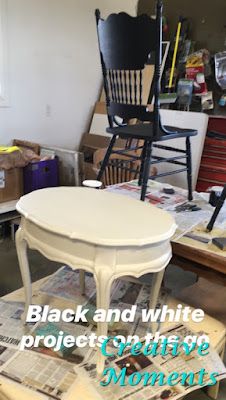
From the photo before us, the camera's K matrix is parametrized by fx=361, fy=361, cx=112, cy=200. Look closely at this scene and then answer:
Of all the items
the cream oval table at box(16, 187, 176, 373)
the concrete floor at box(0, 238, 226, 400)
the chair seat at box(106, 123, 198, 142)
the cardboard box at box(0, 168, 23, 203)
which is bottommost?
the concrete floor at box(0, 238, 226, 400)

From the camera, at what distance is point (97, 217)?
1.08 m

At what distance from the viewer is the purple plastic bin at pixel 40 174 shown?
2736 millimetres

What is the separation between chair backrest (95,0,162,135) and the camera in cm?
144

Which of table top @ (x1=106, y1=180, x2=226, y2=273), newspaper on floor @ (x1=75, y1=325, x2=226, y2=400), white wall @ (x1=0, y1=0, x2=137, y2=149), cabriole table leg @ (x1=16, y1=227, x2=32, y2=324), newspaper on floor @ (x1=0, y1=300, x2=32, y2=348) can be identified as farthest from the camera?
white wall @ (x1=0, y1=0, x2=137, y2=149)

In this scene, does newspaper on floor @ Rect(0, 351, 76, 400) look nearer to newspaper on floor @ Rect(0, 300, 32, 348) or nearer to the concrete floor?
newspaper on floor @ Rect(0, 300, 32, 348)

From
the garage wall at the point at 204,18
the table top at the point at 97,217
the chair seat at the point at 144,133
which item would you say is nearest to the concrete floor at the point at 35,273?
the chair seat at the point at 144,133

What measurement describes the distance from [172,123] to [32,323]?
2.24 meters

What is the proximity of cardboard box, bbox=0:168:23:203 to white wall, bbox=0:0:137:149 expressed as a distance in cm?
44

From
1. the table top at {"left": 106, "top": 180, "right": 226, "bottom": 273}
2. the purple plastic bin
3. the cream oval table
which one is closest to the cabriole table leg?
the cream oval table

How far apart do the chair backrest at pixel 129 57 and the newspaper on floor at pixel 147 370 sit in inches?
36.9

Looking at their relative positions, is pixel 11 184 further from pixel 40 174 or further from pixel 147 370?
pixel 147 370

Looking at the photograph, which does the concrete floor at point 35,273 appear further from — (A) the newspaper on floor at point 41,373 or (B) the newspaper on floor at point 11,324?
(A) the newspaper on floor at point 41,373

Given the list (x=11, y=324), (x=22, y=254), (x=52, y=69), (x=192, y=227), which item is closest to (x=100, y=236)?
(x=22, y=254)

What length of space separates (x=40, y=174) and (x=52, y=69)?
1.06m
